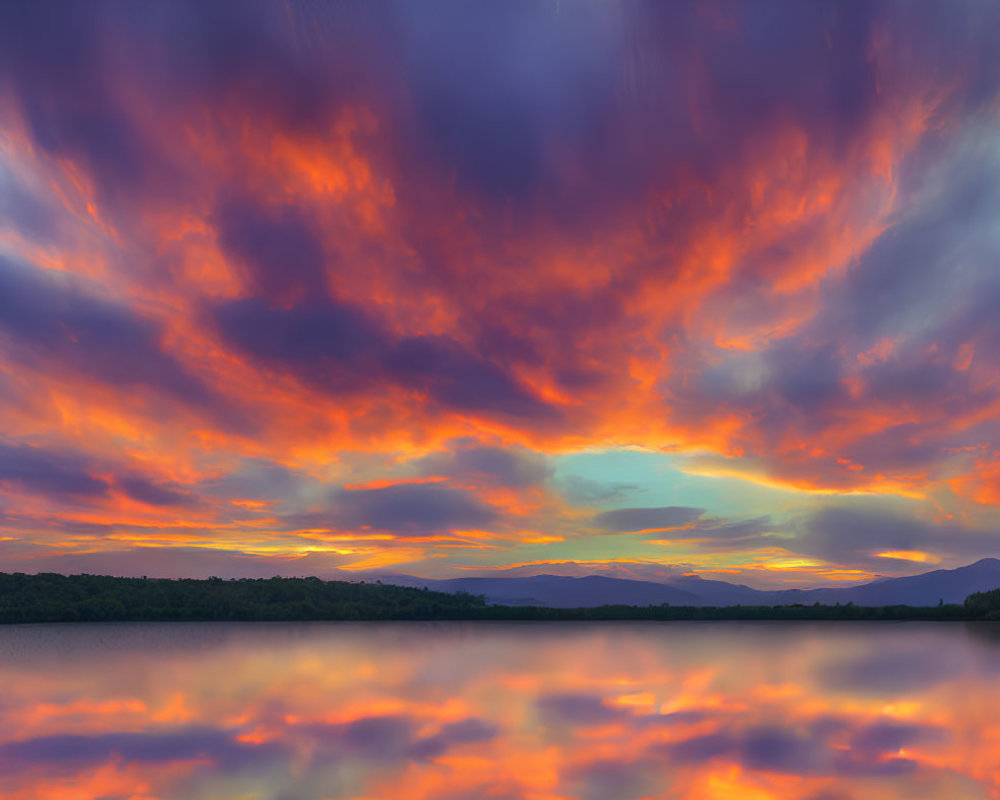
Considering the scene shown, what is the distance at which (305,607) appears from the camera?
79812 millimetres

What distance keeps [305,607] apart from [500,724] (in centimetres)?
6562

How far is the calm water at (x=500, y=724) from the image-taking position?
15.5 metres

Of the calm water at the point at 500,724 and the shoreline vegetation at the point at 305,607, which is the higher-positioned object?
the shoreline vegetation at the point at 305,607

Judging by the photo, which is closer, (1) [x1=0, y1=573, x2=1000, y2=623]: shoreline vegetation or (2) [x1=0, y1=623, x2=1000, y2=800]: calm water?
(2) [x1=0, y1=623, x2=1000, y2=800]: calm water

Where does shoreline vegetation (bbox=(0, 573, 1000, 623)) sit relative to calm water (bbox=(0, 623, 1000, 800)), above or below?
above

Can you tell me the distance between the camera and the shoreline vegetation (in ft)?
246

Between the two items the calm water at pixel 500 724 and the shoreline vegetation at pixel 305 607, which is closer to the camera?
the calm water at pixel 500 724

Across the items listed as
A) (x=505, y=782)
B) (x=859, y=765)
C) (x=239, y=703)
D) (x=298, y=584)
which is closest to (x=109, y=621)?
(x=298, y=584)

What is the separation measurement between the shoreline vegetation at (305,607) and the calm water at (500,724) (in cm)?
3563

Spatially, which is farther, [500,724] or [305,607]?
[305,607]

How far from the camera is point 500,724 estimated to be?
20984 millimetres

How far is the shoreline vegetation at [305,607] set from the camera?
246 feet

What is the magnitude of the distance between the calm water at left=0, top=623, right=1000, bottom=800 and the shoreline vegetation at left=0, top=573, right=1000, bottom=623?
117 feet

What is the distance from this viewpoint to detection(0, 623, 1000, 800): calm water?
15.5 meters
